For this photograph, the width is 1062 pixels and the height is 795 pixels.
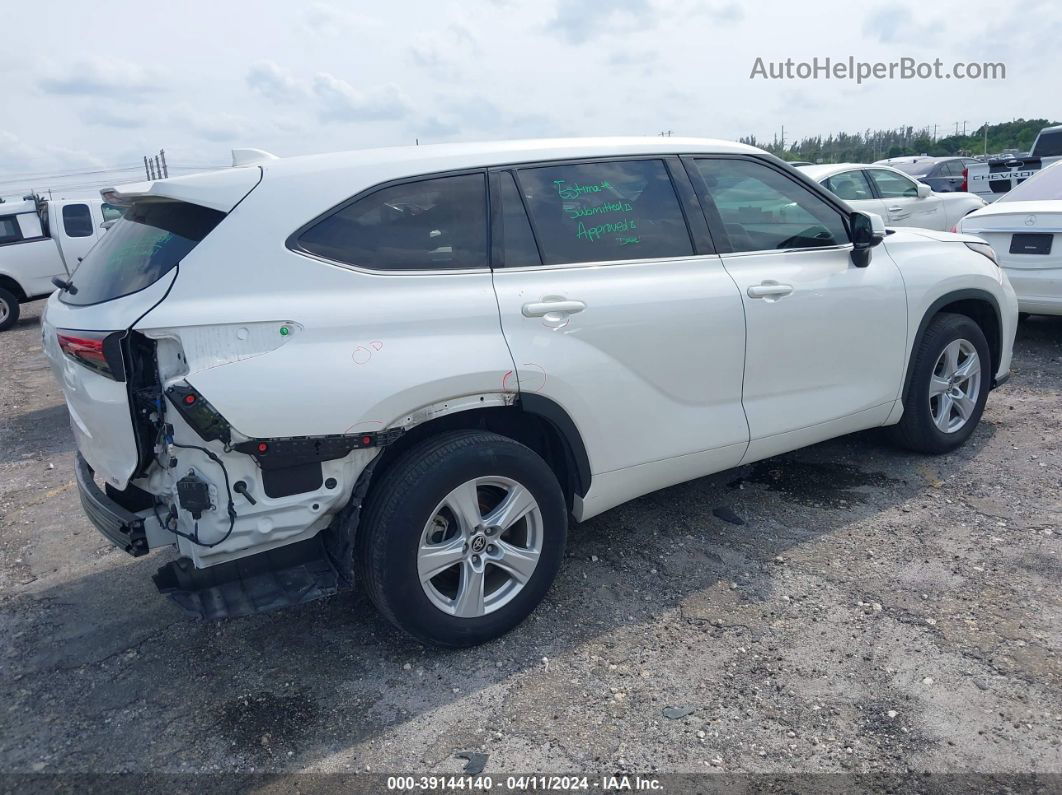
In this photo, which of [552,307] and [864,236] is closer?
[552,307]

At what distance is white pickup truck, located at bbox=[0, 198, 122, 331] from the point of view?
13266 millimetres

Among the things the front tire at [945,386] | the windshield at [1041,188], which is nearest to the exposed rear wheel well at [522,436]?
the front tire at [945,386]

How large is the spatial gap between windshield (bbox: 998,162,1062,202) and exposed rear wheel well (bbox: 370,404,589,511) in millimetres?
6123

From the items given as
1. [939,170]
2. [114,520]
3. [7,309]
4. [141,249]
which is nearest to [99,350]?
[141,249]

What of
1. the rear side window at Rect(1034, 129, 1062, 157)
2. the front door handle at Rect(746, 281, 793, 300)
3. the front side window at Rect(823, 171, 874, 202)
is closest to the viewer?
the front door handle at Rect(746, 281, 793, 300)

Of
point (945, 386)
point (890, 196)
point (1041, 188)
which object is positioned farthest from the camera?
point (890, 196)

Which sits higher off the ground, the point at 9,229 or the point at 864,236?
the point at 9,229

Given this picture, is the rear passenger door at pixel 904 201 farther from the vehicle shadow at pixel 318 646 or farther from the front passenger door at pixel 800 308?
the vehicle shadow at pixel 318 646

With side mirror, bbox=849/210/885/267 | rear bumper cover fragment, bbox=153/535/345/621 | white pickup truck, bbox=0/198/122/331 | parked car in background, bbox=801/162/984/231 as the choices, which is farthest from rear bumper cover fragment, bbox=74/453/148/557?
white pickup truck, bbox=0/198/122/331

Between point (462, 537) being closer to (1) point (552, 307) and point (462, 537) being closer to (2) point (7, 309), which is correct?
(1) point (552, 307)

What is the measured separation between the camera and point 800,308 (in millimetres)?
4055

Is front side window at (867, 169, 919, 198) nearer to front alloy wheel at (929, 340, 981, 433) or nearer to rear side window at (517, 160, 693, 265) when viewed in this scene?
front alloy wheel at (929, 340, 981, 433)

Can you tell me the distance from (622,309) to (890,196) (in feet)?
31.5

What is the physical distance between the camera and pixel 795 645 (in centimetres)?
328
